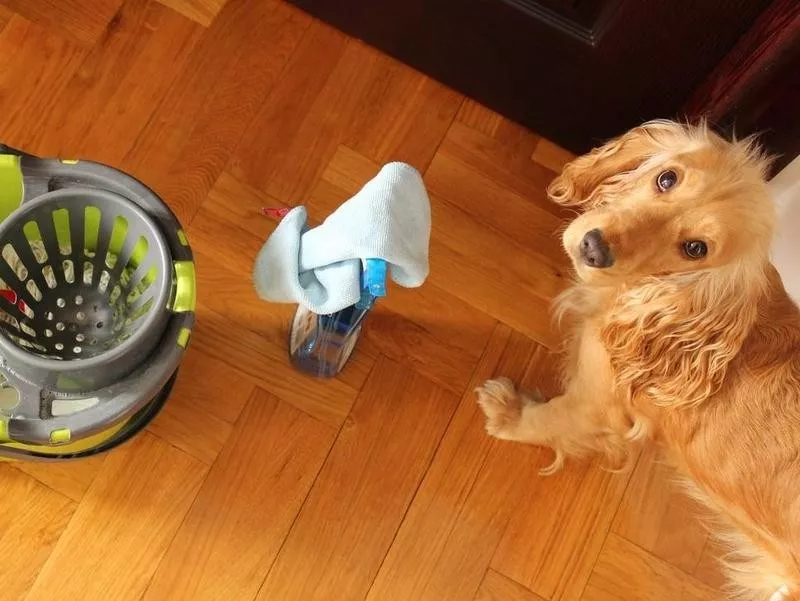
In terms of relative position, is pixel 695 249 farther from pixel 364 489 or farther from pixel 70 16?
pixel 70 16

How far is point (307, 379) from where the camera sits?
52.8 inches

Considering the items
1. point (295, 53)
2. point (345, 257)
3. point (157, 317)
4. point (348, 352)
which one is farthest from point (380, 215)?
point (295, 53)

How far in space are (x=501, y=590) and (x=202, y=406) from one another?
0.58 metres

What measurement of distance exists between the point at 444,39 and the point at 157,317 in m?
0.77

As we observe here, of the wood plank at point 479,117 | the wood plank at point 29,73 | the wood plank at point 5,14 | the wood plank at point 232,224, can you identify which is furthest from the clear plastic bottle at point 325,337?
the wood plank at point 5,14

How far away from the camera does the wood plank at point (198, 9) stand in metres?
1.47

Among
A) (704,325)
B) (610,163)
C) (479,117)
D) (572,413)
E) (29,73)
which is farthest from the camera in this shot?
(479,117)

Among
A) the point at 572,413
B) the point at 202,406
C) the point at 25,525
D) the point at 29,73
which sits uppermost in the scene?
the point at 572,413

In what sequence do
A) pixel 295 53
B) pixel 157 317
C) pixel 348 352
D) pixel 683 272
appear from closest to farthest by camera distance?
pixel 157 317, pixel 683 272, pixel 348 352, pixel 295 53

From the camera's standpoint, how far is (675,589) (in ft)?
4.45

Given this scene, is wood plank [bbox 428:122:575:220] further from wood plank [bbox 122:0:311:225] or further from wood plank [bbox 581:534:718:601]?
wood plank [bbox 581:534:718:601]

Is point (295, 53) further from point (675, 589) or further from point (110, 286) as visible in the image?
point (675, 589)

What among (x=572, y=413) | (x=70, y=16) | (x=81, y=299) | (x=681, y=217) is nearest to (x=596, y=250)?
(x=681, y=217)

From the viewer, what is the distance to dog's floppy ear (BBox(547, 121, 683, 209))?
44.5 inches
